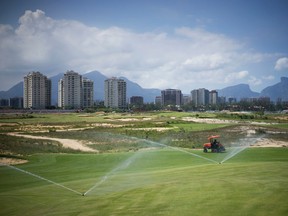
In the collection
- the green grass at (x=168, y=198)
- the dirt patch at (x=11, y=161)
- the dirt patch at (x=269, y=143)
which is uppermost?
the green grass at (x=168, y=198)

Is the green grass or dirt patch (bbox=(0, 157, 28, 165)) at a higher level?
the green grass

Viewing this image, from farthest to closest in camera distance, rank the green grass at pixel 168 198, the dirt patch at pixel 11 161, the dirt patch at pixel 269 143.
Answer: the dirt patch at pixel 269 143, the dirt patch at pixel 11 161, the green grass at pixel 168 198

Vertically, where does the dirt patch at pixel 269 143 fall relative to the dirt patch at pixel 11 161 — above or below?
above

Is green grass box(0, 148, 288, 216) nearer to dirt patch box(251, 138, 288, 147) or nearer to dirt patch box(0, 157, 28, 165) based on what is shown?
dirt patch box(0, 157, 28, 165)

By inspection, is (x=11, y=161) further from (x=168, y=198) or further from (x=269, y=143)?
(x=269, y=143)

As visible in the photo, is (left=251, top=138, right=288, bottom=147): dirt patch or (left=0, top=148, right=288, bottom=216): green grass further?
(left=251, top=138, right=288, bottom=147): dirt patch

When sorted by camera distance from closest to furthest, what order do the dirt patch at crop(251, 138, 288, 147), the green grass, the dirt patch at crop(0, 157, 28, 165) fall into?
the green grass, the dirt patch at crop(0, 157, 28, 165), the dirt patch at crop(251, 138, 288, 147)

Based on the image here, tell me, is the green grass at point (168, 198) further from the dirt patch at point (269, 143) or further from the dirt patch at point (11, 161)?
the dirt patch at point (269, 143)

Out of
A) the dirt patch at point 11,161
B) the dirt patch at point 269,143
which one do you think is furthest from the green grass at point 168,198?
the dirt patch at point 269,143

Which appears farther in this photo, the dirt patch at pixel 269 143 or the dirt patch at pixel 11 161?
the dirt patch at pixel 269 143

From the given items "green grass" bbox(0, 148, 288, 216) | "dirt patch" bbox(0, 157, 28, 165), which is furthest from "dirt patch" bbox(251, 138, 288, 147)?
"dirt patch" bbox(0, 157, 28, 165)

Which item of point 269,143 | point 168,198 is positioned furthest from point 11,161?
point 269,143

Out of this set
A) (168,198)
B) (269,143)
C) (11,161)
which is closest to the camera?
(168,198)

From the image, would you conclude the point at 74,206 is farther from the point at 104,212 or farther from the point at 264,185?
the point at 264,185
